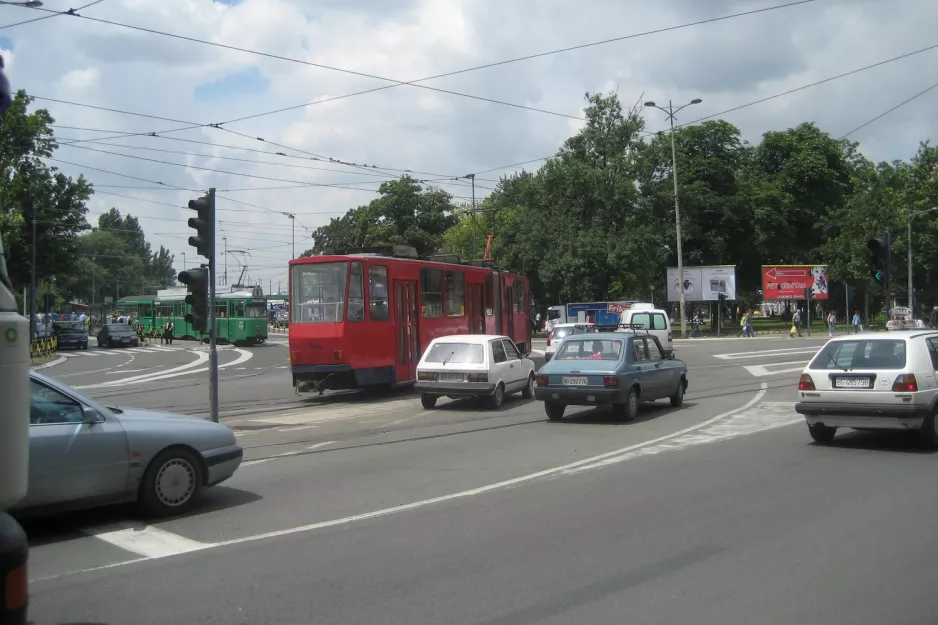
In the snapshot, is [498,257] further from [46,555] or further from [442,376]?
[46,555]

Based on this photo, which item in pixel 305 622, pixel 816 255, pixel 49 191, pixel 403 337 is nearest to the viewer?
pixel 305 622

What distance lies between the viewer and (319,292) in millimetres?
18734

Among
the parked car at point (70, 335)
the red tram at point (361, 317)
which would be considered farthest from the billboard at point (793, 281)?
the parked car at point (70, 335)

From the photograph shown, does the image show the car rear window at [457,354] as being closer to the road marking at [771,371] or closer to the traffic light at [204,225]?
the traffic light at [204,225]

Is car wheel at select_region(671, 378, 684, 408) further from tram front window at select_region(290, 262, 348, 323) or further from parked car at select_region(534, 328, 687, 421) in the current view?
tram front window at select_region(290, 262, 348, 323)

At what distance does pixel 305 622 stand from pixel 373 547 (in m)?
1.69

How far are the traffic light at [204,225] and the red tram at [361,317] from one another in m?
5.23

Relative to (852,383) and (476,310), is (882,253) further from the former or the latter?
(476,310)

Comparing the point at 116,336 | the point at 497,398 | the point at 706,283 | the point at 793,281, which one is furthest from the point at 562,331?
the point at 116,336

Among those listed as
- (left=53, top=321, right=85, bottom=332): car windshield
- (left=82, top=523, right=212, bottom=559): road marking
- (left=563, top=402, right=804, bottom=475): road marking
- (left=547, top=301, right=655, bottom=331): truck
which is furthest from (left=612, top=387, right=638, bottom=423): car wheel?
(left=53, top=321, right=85, bottom=332): car windshield

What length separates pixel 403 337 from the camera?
2003cm

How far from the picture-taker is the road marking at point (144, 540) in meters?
6.66

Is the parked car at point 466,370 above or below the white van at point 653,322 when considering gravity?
below

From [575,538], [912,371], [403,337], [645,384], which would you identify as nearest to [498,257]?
[403,337]
